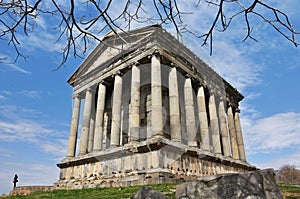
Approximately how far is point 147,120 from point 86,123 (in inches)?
207

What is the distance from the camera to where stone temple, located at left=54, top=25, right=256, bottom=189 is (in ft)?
44.7

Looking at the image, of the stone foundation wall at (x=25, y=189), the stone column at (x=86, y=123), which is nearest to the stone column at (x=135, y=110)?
the stone column at (x=86, y=123)

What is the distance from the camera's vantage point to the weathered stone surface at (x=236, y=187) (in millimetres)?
4598

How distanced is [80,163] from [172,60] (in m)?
10.5

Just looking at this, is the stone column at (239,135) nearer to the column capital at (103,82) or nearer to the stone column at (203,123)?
the stone column at (203,123)

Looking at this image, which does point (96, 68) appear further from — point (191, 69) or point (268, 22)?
point (268, 22)

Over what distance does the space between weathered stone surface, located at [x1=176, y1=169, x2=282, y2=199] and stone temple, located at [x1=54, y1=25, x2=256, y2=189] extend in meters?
6.32

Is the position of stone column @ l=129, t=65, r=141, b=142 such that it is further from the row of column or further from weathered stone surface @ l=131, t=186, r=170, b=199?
weathered stone surface @ l=131, t=186, r=170, b=199

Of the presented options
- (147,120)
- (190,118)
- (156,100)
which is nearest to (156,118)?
(156,100)

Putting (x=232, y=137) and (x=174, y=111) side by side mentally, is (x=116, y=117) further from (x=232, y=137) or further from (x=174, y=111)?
(x=232, y=137)

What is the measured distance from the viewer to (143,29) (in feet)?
60.3

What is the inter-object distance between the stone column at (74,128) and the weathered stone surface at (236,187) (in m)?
16.5

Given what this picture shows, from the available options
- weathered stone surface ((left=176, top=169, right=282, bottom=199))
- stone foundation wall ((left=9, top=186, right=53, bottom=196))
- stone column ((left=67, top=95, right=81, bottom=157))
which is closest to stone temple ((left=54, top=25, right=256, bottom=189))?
stone column ((left=67, top=95, right=81, bottom=157))

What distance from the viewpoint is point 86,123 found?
2017 centimetres
